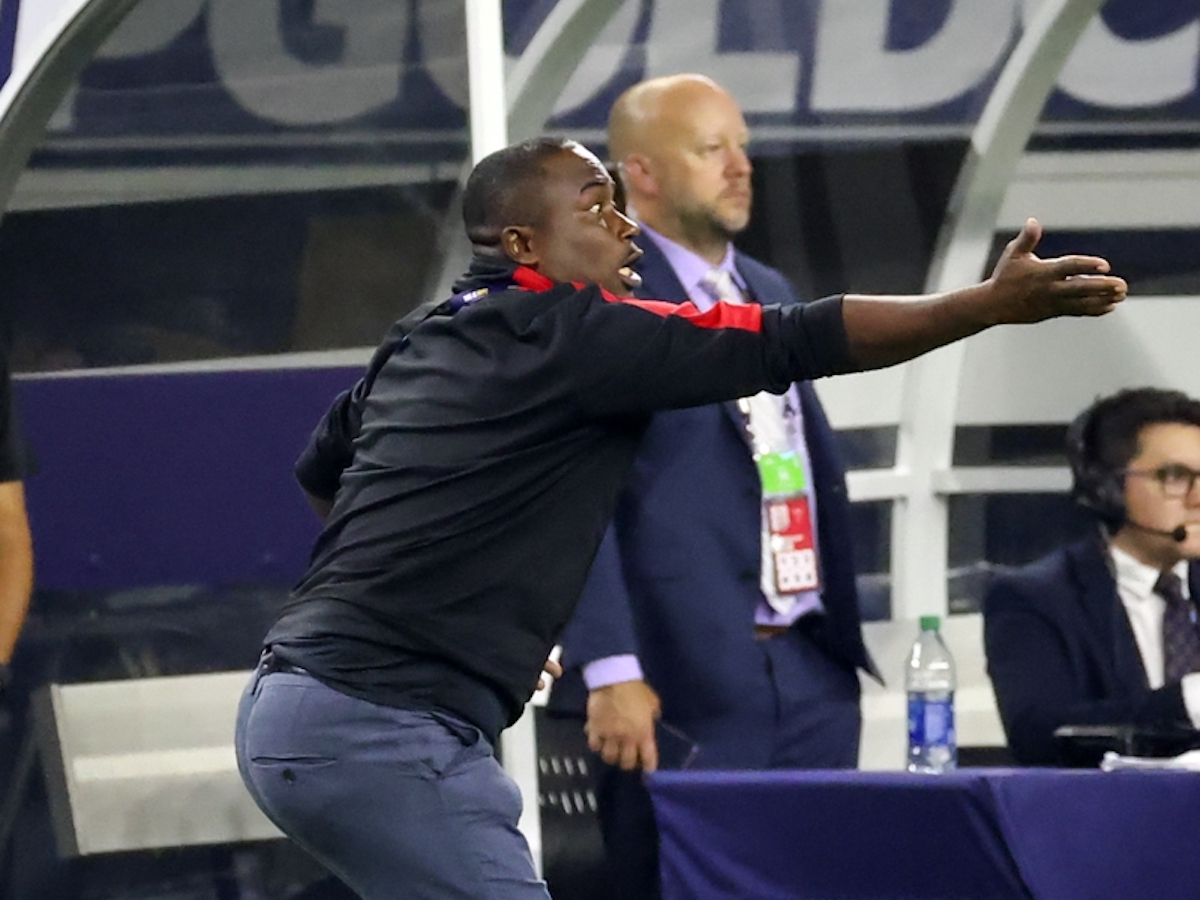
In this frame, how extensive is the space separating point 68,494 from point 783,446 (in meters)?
1.68

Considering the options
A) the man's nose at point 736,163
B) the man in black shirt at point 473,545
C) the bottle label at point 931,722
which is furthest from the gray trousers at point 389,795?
the man's nose at point 736,163

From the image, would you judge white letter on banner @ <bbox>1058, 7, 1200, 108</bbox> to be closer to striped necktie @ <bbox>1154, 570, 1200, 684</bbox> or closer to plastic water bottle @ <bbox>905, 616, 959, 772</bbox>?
striped necktie @ <bbox>1154, 570, 1200, 684</bbox>

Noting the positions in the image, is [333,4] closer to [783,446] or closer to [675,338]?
[783,446]

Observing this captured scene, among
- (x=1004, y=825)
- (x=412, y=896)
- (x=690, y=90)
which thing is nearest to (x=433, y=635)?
(x=412, y=896)

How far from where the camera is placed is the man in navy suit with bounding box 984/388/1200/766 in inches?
143

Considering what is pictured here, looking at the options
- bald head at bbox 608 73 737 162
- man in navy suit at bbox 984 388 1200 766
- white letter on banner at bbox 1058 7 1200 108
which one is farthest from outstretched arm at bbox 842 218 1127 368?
white letter on banner at bbox 1058 7 1200 108

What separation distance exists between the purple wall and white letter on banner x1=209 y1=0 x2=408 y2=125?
591mm

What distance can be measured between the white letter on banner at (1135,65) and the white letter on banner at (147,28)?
2168 mm

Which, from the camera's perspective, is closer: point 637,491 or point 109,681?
point 637,491

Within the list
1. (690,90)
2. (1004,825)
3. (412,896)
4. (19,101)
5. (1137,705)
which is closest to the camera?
(412,896)

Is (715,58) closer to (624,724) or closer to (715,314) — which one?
(624,724)

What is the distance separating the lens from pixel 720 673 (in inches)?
140

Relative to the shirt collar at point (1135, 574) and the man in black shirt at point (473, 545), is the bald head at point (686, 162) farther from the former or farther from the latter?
the man in black shirt at point (473, 545)

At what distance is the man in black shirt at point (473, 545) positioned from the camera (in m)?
2.22
